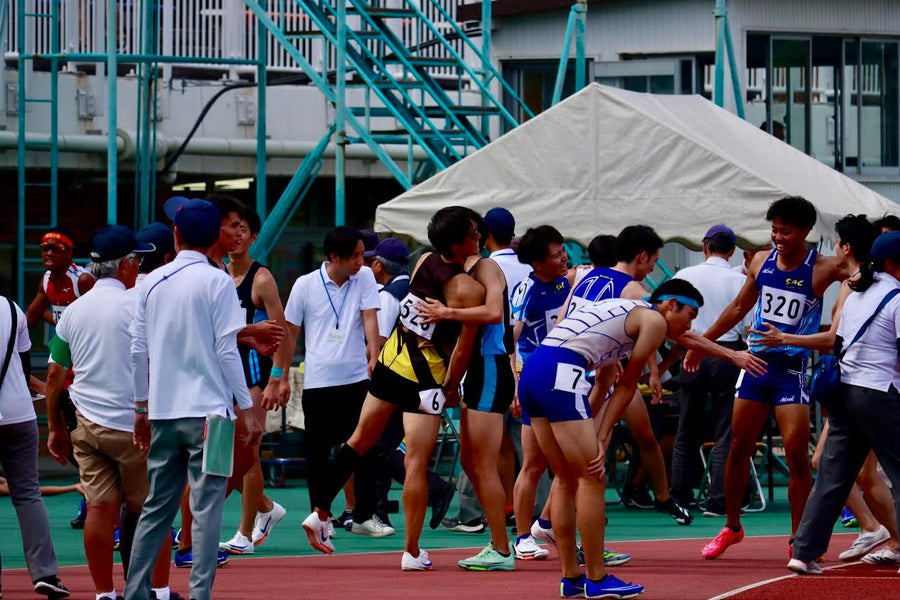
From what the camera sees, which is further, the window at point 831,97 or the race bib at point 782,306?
the window at point 831,97

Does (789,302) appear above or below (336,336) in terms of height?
above

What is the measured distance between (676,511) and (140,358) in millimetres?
5867

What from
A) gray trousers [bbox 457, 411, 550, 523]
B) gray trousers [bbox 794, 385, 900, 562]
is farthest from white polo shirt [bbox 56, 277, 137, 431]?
gray trousers [bbox 457, 411, 550, 523]

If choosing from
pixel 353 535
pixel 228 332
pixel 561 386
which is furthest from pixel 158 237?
pixel 353 535

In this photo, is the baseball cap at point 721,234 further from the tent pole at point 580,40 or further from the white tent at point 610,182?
the tent pole at point 580,40

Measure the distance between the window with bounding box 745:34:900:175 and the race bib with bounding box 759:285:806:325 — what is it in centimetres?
1235

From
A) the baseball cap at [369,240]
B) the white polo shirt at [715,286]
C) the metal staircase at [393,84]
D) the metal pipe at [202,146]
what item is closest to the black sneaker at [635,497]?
the white polo shirt at [715,286]

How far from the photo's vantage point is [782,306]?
32.9 ft

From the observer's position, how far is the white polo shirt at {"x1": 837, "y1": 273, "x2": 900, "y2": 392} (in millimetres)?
8914

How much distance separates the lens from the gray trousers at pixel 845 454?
29.1 feet

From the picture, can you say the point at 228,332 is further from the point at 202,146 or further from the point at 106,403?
the point at 202,146

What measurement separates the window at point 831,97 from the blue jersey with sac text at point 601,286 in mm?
13232

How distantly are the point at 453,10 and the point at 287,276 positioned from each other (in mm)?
4819

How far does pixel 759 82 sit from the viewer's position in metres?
22.2
